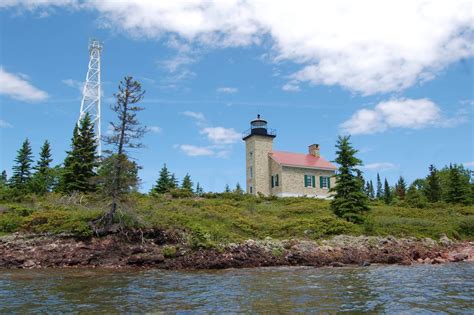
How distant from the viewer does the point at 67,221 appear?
76.6 feet

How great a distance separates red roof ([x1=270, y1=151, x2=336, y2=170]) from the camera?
46.0 meters

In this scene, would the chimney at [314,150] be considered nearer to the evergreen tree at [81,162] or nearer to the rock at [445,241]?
the rock at [445,241]

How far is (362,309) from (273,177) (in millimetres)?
36730

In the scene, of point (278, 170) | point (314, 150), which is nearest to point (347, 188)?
point (278, 170)

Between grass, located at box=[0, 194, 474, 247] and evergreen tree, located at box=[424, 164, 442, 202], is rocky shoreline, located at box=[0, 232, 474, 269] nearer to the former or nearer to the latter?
grass, located at box=[0, 194, 474, 247]

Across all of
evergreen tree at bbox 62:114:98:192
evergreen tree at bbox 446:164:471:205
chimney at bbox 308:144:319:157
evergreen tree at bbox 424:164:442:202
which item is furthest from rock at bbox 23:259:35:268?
evergreen tree at bbox 424:164:442:202

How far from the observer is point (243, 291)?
1265 centimetres

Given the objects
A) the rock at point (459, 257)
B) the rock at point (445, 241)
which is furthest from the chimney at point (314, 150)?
the rock at point (459, 257)

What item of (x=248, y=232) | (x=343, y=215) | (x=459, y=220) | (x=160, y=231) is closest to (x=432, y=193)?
(x=459, y=220)

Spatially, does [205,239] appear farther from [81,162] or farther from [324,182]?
[324,182]

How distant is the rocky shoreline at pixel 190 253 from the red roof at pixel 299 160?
22.5m

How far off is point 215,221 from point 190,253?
537 cm

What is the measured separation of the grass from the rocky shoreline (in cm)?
91

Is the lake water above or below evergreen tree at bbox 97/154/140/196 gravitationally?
below
